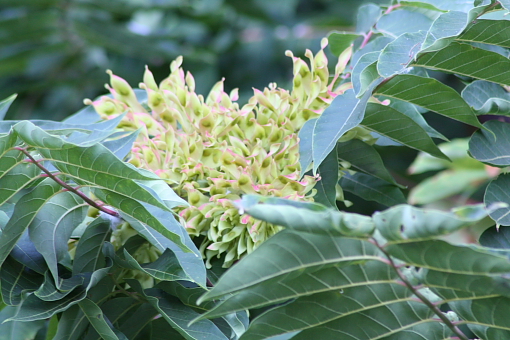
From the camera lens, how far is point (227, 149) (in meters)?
0.54

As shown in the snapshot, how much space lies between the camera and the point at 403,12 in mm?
692

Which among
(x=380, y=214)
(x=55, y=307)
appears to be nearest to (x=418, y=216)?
(x=380, y=214)

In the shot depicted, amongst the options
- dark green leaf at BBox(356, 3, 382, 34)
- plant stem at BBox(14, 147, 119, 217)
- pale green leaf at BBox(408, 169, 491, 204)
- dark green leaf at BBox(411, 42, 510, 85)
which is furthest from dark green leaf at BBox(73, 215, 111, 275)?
pale green leaf at BBox(408, 169, 491, 204)

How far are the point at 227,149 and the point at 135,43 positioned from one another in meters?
1.01

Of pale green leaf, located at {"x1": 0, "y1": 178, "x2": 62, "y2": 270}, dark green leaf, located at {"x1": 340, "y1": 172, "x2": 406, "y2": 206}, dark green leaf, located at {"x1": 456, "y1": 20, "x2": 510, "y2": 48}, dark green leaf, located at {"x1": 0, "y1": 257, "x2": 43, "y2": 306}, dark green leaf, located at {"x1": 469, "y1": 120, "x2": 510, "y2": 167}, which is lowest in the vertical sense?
dark green leaf, located at {"x1": 0, "y1": 257, "x2": 43, "y2": 306}

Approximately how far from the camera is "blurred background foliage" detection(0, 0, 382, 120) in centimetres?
142

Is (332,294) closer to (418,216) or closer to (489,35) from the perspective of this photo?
(418,216)

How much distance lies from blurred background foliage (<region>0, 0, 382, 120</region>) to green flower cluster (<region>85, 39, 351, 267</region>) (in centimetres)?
85

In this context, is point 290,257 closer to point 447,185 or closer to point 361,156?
point 361,156

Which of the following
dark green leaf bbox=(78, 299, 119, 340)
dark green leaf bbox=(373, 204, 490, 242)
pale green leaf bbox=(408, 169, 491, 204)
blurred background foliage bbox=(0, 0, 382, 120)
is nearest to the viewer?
dark green leaf bbox=(373, 204, 490, 242)

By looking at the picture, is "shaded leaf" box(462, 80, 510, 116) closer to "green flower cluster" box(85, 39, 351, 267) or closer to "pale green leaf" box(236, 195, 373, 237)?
"green flower cluster" box(85, 39, 351, 267)

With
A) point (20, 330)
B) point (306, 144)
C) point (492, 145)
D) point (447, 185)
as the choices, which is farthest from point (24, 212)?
point (447, 185)

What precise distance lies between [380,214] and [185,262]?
0.19 meters

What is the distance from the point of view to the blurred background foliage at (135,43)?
1418 millimetres
